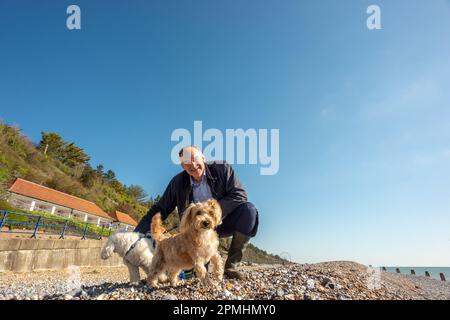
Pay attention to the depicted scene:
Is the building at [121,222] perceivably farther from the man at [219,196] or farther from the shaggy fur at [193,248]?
the shaggy fur at [193,248]

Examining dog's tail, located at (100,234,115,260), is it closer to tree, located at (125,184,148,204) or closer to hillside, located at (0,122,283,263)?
hillside, located at (0,122,283,263)

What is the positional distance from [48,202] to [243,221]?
132 feet

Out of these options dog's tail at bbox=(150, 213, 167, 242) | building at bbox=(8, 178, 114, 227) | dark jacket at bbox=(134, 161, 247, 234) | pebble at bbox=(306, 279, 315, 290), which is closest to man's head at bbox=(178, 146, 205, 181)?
dark jacket at bbox=(134, 161, 247, 234)

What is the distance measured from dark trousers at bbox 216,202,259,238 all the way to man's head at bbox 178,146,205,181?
107 centimetres

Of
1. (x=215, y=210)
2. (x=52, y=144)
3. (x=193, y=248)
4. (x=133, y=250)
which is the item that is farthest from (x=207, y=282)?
(x=52, y=144)

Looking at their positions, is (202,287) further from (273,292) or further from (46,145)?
(46,145)

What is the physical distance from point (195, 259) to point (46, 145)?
239 feet

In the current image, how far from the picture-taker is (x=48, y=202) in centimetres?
3559

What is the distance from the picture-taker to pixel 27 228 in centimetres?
1820

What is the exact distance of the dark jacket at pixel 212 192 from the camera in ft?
15.9

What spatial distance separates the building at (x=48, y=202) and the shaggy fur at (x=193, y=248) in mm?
31010

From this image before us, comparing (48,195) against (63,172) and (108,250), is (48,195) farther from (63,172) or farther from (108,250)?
(108,250)

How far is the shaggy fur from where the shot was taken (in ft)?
12.2

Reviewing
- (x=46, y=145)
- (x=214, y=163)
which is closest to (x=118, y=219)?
(x=46, y=145)
